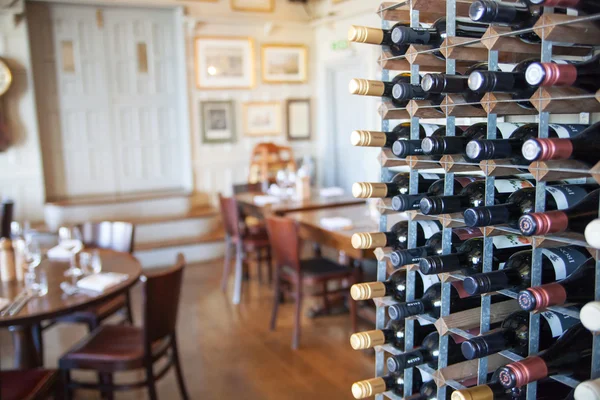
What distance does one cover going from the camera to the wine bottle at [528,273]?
101 cm

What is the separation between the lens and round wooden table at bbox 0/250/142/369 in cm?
223

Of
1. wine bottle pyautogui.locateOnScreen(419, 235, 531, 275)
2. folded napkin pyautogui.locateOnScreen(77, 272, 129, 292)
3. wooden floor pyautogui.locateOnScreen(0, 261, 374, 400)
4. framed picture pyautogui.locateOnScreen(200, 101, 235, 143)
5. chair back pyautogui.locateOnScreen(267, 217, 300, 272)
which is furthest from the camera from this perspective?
framed picture pyautogui.locateOnScreen(200, 101, 235, 143)

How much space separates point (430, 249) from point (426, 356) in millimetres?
252

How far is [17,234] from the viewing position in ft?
10.5

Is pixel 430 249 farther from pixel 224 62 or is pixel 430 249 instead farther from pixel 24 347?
pixel 224 62

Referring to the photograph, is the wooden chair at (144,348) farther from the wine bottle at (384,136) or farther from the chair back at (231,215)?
the chair back at (231,215)

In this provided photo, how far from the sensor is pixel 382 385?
1.21 meters

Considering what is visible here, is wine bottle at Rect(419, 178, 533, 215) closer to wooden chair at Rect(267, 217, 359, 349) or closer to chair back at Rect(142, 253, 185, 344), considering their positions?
chair back at Rect(142, 253, 185, 344)

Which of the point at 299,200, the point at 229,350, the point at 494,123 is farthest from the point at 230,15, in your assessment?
the point at 494,123

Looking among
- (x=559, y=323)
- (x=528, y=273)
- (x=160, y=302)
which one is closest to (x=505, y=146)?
(x=528, y=273)

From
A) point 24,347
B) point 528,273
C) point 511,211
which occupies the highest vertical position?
point 511,211

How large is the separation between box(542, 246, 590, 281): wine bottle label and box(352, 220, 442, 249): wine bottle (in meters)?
0.29

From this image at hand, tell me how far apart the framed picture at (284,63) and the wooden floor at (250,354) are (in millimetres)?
3533

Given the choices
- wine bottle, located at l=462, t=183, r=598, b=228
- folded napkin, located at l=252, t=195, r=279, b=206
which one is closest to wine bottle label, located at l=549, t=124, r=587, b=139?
wine bottle, located at l=462, t=183, r=598, b=228
